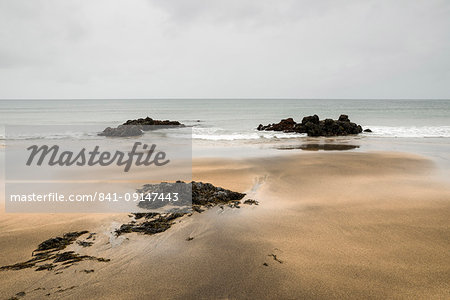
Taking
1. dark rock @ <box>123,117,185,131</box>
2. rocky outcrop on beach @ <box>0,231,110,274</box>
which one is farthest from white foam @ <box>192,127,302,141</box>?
rocky outcrop on beach @ <box>0,231,110,274</box>

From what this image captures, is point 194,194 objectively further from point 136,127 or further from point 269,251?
point 136,127

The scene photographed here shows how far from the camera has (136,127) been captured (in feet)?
82.6

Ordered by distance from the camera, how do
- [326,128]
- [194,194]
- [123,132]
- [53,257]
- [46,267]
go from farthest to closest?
[326,128]
[123,132]
[194,194]
[53,257]
[46,267]

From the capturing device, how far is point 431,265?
3.99 metres

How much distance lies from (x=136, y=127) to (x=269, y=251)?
23.3m

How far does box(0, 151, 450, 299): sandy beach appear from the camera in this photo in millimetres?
3486

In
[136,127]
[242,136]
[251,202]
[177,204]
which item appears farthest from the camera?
[136,127]

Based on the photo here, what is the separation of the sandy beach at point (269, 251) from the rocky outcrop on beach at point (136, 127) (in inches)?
752

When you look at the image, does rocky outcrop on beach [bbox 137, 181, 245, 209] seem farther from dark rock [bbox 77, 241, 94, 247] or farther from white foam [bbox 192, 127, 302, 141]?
white foam [bbox 192, 127, 302, 141]

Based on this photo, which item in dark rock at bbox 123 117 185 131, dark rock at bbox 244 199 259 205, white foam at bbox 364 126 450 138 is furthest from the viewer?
dark rock at bbox 123 117 185 131

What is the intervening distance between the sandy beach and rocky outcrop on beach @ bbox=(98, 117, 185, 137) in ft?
62.7

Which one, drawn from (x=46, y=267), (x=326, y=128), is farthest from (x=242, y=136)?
(x=46, y=267)

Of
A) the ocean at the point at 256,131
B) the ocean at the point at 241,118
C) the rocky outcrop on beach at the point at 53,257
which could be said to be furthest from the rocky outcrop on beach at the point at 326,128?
the rocky outcrop on beach at the point at 53,257

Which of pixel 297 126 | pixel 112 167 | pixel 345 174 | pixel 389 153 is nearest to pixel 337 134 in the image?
pixel 297 126
